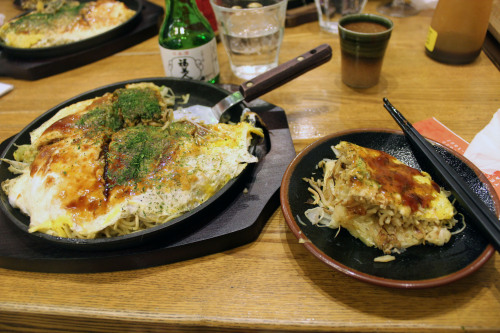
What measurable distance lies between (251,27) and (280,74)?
58 centimetres

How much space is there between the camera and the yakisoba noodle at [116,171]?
1.31 meters

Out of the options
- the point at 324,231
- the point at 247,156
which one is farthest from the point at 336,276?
the point at 247,156

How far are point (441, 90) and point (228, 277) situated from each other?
1.63 meters

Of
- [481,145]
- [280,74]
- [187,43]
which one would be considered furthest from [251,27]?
[481,145]

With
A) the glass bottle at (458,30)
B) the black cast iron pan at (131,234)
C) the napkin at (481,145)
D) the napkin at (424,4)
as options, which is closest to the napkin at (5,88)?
the black cast iron pan at (131,234)

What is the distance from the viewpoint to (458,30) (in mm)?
2074

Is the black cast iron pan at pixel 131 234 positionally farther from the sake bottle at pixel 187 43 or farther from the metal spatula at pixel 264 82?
the sake bottle at pixel 187 43

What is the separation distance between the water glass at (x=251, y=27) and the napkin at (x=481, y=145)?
990 millimetres

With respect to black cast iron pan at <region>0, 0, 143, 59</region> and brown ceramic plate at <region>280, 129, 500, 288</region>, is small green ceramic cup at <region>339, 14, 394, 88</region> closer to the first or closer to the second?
brown ceramic plate at <region>280, 129, 500, 288</region>

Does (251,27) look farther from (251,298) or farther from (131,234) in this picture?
(251,298)

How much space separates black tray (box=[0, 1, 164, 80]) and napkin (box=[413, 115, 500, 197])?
7.02ft

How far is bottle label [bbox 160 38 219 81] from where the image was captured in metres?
1.97

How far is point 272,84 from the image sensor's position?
1.75 metres

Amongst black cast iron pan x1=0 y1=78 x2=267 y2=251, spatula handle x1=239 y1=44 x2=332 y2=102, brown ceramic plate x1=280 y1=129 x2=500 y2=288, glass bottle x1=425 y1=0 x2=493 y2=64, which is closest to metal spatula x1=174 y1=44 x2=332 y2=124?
spatula handle x1=239 y1=44 x2=332 y2=102
